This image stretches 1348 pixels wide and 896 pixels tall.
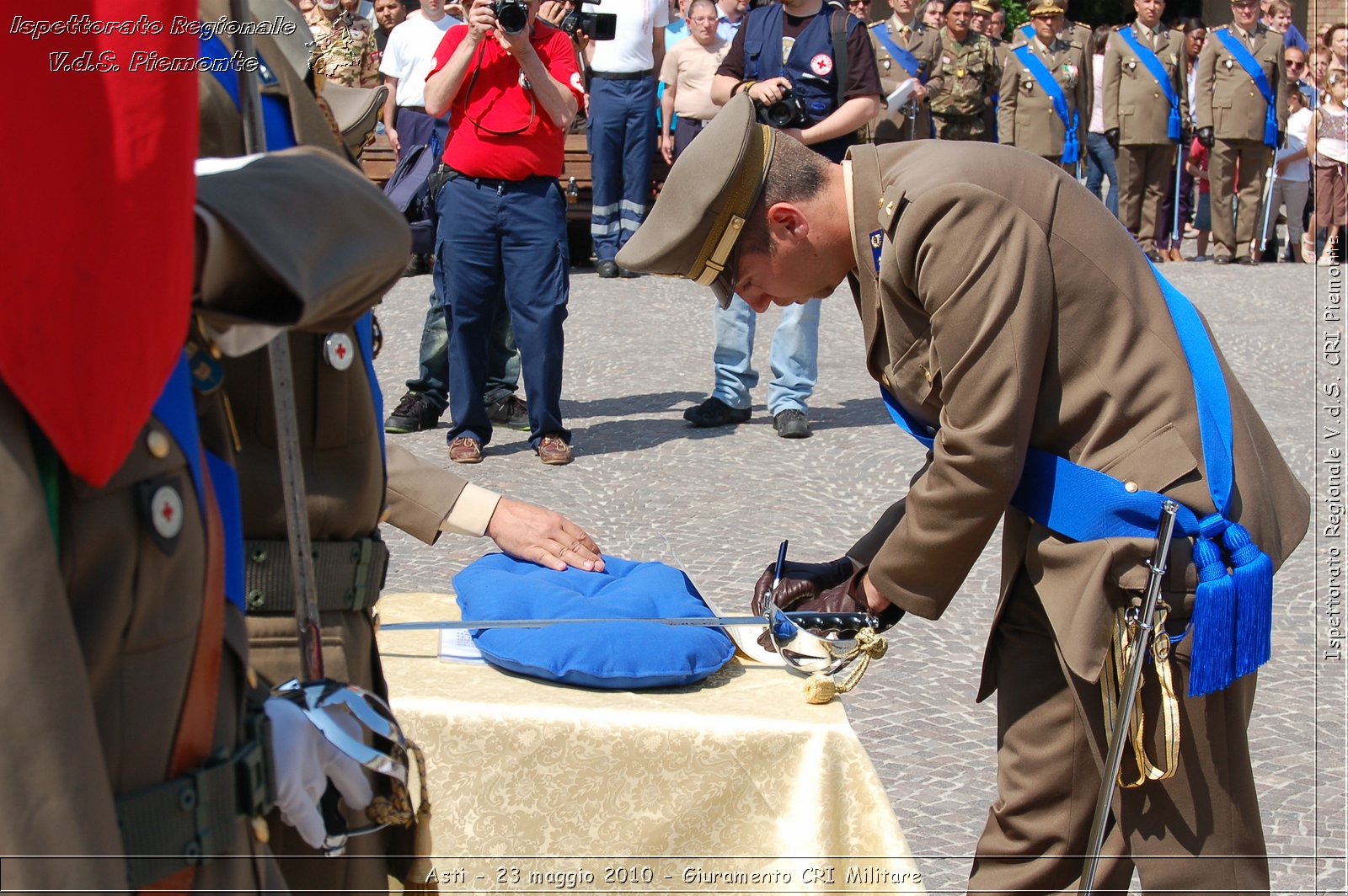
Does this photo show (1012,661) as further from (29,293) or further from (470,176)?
(470,176)

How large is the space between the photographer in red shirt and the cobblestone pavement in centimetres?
66

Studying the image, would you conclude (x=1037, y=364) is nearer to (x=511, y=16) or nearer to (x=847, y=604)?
(x=847, y=604)

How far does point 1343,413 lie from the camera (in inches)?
267

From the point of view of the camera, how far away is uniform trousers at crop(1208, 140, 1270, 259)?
13.1 meters

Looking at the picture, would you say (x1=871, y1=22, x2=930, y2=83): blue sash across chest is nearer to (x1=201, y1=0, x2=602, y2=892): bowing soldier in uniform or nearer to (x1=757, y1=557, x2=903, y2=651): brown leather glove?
(x1=757, y1=557, x2=903, y2=651): brown leather glove

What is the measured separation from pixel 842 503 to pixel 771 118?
6.14ft

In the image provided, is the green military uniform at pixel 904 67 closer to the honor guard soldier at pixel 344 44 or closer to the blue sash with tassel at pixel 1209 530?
the honor guard soldier at pixel 344 44

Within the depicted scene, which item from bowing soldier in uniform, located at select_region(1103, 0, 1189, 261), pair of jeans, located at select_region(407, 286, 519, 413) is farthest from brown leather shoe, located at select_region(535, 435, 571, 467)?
bowing soldier in uniform, located at select_region(1103, 0, 1189, 261)

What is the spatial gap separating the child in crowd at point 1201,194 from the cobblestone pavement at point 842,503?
9.92 ft

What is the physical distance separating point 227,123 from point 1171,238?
13.1 metres

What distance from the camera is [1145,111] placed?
42.5 feet

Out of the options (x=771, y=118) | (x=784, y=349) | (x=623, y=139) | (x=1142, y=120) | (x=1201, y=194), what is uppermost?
(x=771, y=118)

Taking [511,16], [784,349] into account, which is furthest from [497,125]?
[784,349]

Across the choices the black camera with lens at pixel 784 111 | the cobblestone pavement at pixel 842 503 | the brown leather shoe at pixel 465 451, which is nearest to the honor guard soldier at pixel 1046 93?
the cobblestone pavement at pixel 842 503
